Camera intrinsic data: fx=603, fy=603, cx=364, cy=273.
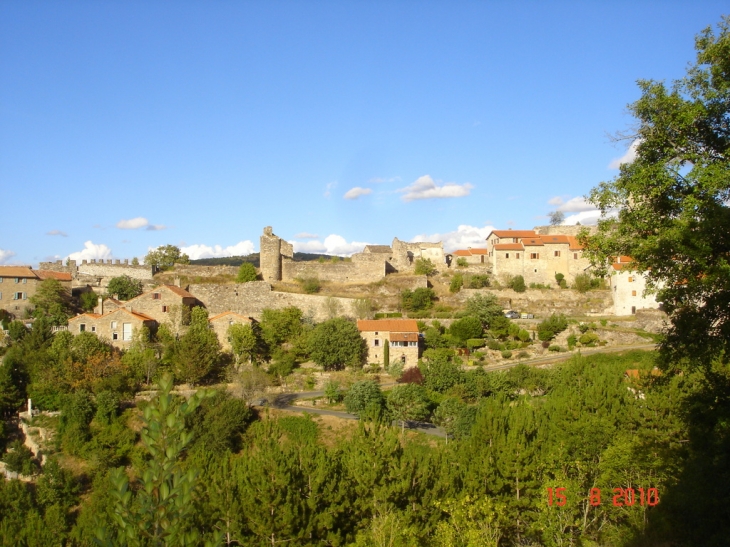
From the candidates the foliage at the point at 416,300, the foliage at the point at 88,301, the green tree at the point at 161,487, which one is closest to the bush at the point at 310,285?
the foliage at the point at 416,300

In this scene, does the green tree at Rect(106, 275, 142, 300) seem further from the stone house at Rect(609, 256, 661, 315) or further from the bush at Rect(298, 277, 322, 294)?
the stone house at Rect(609, 256, 661, 315)

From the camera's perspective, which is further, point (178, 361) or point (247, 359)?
point (247, 359)

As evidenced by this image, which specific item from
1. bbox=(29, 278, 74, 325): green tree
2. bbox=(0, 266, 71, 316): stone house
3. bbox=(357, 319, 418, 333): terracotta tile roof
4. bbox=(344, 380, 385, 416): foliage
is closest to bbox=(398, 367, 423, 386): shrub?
bbox=(344, 380, 385, 416): foliage

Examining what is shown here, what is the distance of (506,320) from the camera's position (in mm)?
35062

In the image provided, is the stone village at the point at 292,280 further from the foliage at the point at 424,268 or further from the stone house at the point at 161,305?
the foliage at the point at 424,268

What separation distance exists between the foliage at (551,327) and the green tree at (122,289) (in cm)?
2538

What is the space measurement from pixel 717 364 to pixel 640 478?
11.6ft

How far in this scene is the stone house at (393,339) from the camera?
3219cm

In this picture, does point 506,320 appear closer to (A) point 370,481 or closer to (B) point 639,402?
(B) point 639,402

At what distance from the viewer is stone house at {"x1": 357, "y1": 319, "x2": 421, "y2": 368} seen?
106 ft

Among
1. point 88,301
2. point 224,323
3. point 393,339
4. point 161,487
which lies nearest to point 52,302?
point 88,301

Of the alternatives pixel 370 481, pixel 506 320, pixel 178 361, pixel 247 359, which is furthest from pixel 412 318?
pixel 370 481

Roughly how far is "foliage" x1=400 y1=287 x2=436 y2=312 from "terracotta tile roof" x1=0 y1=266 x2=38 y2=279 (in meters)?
22.9
